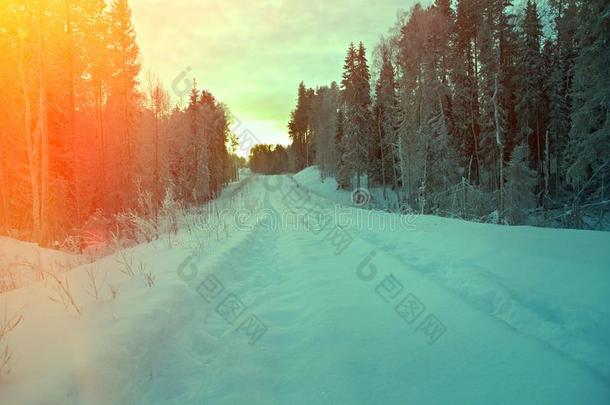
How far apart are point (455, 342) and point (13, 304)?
4.87 m

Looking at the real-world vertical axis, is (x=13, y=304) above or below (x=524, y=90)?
below

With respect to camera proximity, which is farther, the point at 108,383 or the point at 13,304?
the point at 13,304

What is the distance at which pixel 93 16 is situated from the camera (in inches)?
650

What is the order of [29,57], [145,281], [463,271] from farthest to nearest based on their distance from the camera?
[29,57] → [463,271] → [145,281]

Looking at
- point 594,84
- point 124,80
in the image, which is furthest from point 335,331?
point 124,80

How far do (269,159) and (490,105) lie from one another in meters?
76.2

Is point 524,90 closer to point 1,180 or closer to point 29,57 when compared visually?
point 29,57

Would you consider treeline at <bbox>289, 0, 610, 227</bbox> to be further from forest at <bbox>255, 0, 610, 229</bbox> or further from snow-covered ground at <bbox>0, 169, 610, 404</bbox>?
snow-covered ground at <bbox>0, 169, 610, 404</bbox>

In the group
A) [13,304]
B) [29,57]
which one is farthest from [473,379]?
[29,57]

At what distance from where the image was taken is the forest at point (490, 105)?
608 inches

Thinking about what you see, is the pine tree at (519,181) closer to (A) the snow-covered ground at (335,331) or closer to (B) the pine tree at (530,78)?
(B) the pine tree at (530,78)

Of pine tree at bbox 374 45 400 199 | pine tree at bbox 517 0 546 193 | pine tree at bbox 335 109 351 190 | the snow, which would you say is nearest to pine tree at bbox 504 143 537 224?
pine tree at bbox 517 0 546 193

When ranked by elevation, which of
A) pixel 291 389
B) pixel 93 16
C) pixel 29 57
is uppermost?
pixel 93 16

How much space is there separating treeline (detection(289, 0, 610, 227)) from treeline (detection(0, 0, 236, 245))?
1481 cm
